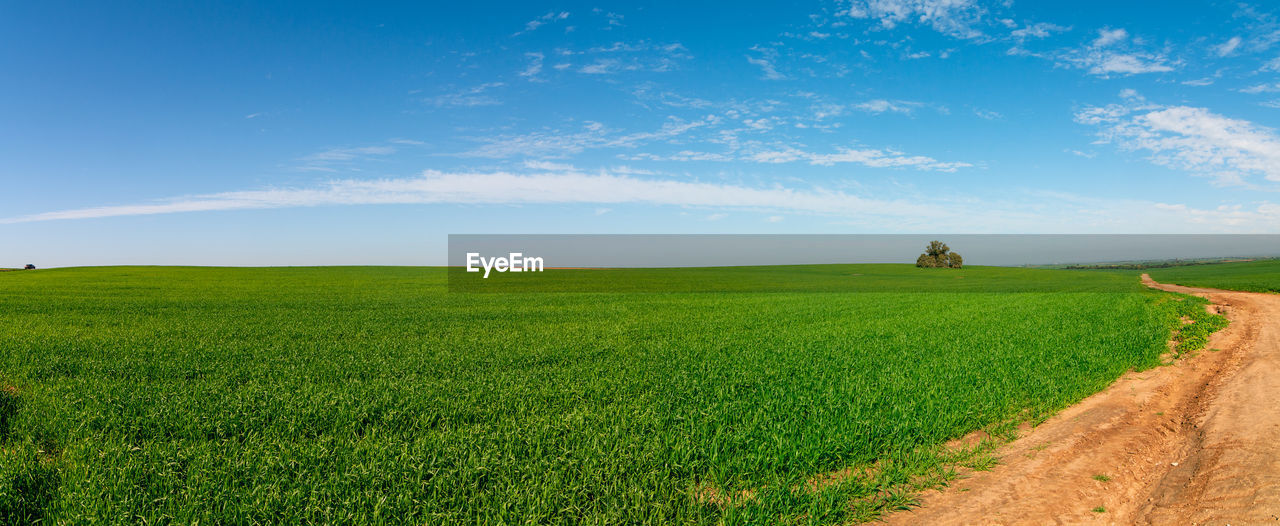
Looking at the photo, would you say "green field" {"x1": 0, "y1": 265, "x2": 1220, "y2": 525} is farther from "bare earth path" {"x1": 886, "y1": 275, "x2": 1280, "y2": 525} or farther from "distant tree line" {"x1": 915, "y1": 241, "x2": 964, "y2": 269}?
"distant tree line" {"x1": 915, "y1": 241, "x2": 964, "y2": 269}

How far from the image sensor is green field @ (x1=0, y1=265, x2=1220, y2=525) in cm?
530

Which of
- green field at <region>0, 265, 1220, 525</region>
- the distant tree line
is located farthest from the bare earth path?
the distant tree line

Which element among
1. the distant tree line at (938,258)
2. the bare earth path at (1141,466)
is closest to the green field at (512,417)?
the bare earth path at (1141,466)

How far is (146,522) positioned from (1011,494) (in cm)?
797

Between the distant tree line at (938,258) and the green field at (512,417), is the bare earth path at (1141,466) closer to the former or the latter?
the green field at (512,417)

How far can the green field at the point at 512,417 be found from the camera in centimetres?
530

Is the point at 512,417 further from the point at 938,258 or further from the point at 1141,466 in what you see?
the point at 938,258

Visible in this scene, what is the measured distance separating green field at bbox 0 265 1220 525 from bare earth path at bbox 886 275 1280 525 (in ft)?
Answer: 1.40

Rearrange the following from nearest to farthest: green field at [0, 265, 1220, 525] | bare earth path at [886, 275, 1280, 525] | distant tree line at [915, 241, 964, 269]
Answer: green field at [0, 265, 1220, 525] → bare earth path at [886, 275, 1280, 525] → distant tree line at [915, 241, 964, 269]

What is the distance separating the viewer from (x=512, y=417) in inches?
306

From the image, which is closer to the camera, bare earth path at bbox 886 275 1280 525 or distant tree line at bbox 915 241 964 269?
bare earth path at bbox 886 275 1280 525

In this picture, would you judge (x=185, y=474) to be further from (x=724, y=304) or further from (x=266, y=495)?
(x=724, y=304)

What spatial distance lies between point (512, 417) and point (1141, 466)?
25.5 feet

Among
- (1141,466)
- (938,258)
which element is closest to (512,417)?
(1141,466)
